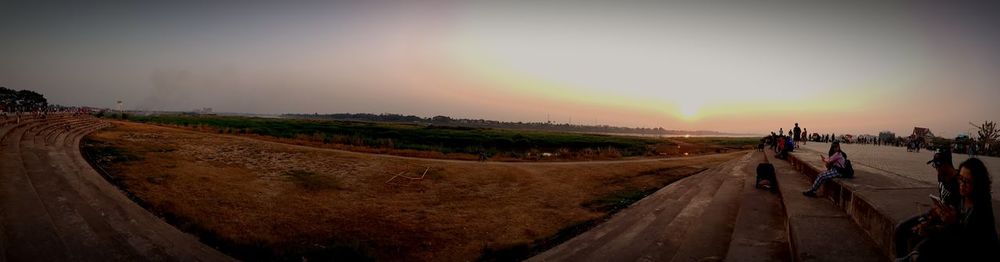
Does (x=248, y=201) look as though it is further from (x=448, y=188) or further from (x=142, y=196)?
(x=448, y=188)

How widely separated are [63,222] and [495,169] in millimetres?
16346

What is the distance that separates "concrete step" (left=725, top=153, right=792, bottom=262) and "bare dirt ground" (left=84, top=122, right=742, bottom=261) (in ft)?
14.0

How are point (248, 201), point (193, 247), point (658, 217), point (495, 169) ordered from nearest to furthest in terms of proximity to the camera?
point (193, 247) < point (658, 217) < point (248, 201) < point (495, 169)

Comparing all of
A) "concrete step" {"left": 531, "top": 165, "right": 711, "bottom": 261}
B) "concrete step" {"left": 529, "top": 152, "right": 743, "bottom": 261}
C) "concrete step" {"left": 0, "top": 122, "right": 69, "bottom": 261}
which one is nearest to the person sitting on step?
"concrete step" {"left": 529, "top": 152, "right": 743, "bottom": 261}

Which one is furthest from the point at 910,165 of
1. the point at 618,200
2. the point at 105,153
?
the point at 105,153

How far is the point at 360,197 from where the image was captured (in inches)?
644

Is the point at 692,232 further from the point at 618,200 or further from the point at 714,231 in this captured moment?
the point at 618,200

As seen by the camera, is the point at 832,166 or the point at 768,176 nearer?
the point at 832,166

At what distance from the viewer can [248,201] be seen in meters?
13.8

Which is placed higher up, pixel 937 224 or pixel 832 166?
pixel 832 166

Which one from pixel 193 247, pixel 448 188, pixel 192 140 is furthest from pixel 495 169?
pixel 192 140

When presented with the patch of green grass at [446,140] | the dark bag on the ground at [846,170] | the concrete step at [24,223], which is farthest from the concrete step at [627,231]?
the patch of green grass at [446,140]

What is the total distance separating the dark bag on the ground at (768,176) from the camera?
11789 mm

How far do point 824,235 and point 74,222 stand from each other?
1600 centimetres
